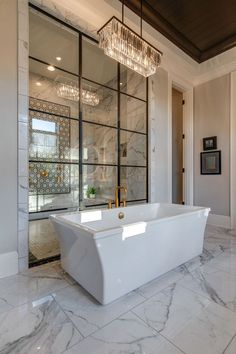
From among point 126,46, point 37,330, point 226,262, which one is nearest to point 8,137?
point 126,46

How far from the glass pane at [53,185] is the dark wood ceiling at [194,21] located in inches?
92.3

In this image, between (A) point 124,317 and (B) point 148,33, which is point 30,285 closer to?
(A) point 124,317

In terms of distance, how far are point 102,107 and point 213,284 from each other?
9.96 feet

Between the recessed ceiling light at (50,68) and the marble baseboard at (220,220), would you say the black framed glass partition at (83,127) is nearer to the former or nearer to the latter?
the recessed ceiling light at (50,68)

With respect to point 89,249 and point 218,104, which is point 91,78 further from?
point 89,249

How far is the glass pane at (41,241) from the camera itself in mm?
2246

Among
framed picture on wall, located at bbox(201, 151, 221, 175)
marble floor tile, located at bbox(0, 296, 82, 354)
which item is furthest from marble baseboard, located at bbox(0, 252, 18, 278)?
framed picture on wall, located at bbox(201, 151, 221, 175)

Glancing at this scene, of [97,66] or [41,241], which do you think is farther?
[97,66]

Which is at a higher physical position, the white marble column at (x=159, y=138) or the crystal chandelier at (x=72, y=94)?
the crystal chandelier at (x=72, y=94)

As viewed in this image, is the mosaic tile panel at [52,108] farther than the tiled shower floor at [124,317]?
Yes

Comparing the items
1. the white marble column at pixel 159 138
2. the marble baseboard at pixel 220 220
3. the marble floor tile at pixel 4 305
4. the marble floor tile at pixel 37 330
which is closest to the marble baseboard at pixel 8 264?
the marble floor tile at pixel 4 305

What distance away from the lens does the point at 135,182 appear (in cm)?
335

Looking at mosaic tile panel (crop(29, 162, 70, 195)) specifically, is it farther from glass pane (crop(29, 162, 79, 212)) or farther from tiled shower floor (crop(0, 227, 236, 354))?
tiled shower floor (crop(0, 227, 236, 354))

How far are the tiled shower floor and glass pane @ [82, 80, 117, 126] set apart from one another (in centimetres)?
240
